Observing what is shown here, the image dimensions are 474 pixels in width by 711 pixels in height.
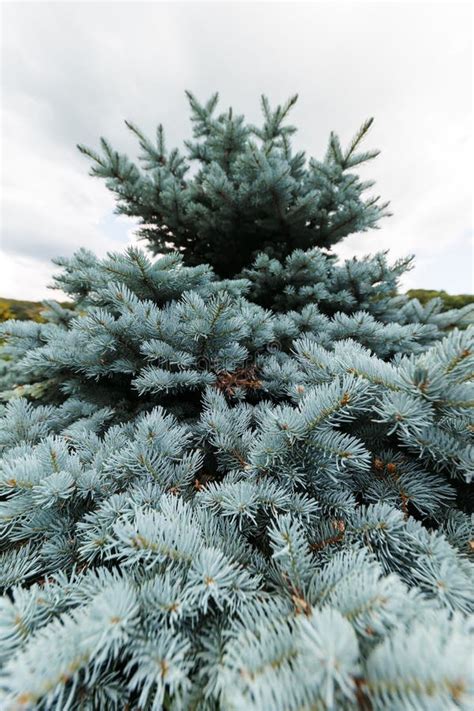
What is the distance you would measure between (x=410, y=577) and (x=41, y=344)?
187 cm

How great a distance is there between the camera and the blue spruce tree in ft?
1.21

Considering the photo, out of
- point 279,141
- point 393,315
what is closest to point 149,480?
point 393,315

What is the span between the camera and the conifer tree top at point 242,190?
1.85 meters

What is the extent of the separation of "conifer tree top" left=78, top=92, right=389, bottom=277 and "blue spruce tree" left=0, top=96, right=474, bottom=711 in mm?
745

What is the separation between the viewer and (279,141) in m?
2.38

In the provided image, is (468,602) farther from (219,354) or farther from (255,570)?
(219,354)

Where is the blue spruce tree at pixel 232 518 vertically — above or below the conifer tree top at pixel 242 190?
below

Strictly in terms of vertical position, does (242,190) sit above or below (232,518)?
above

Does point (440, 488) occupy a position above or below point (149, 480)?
above

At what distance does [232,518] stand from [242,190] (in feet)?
6.10

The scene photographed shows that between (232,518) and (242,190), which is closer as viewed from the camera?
(232,518)

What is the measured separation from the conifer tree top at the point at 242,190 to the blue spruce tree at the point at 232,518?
2.44 ft

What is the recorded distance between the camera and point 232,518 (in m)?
0.71

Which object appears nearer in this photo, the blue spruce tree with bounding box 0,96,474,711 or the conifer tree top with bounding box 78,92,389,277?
the blue spruce tree with bounding box 0,96,474,711
